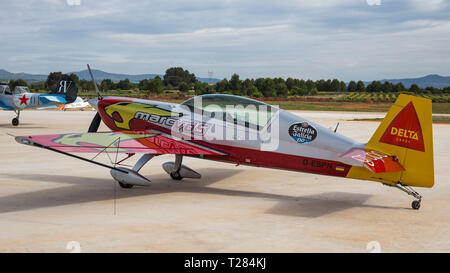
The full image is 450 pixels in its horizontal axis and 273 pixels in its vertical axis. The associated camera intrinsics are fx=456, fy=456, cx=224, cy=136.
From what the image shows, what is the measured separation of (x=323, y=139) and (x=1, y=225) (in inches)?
218

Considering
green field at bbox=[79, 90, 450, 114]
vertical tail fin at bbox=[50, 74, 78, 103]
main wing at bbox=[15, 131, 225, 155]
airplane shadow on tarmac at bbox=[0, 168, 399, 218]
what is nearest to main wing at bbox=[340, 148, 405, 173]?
airplane shadow on tarmac at bbox=[0, 168, 399, 218]

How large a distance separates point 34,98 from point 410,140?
77.1ft

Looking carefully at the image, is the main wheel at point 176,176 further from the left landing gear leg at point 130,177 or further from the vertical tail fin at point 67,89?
the vertical tail fin at point 67,89

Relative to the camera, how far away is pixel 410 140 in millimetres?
7551

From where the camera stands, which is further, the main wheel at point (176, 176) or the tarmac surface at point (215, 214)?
the main wheel at point (176, 176)

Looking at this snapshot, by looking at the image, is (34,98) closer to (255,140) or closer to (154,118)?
(154,118)

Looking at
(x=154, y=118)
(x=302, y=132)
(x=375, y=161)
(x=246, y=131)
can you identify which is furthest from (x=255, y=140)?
(x=154, y=118)

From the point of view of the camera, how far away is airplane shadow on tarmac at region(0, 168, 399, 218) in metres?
8.29

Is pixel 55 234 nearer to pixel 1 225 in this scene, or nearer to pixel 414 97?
pixel 1 225

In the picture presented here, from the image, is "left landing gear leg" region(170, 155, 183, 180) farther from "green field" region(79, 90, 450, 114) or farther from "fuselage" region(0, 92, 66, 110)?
"green field" region(79, 90, 450, 114)

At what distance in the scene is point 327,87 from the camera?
608ft

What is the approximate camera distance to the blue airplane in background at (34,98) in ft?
86.0

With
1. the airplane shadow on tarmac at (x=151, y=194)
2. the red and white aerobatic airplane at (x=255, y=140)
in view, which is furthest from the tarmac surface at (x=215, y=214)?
the red and white aerobatic airplane at (x=255, y=140)

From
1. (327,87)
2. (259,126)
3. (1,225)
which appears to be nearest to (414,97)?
(259,126)
